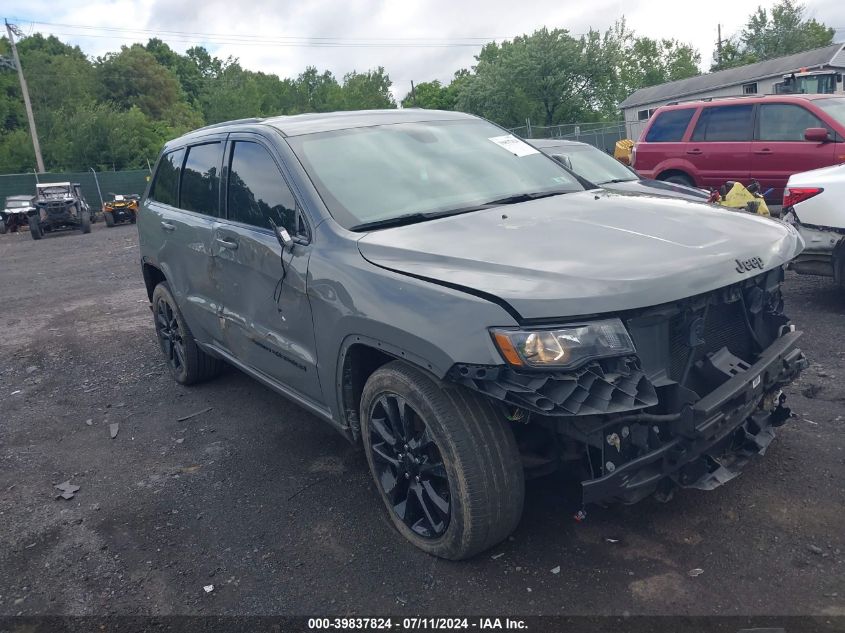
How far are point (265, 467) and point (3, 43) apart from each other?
75359 mm

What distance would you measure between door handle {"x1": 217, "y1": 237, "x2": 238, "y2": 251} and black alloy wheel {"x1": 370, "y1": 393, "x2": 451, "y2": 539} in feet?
4.78

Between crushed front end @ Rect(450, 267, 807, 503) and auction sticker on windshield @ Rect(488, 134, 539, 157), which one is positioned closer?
crushed front end @ Rect(450, 267, 807, 503)

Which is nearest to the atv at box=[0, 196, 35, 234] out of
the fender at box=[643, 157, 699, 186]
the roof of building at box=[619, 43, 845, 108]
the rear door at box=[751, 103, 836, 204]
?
the fender at box=[643, 157, 699, 186]

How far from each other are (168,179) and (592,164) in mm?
5188

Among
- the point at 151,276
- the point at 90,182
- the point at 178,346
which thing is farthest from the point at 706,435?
the point at 90,182

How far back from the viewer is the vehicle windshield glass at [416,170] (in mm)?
3486

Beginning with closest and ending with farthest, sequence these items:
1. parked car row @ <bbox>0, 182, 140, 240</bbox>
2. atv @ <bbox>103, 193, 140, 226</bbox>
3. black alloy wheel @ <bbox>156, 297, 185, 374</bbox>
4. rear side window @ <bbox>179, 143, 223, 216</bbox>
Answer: rear side window @ <bbox>179, 143, 223, 216</bbox>
black alloy wheel @ <bbox>156, 297, 185, 374</bbox>
parked car row @ <bbox>0, 182, 140, 240</bbox>
atv @ <bbox>103, 193, 140, 226</bbox>

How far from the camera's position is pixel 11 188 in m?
30.9

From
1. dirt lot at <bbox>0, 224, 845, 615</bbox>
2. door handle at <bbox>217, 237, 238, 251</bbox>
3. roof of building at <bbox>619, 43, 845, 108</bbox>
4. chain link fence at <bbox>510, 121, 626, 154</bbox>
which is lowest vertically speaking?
dirt lot at <bbox>0, 224, 845, 615</bbox>

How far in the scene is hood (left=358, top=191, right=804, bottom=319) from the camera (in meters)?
2.55

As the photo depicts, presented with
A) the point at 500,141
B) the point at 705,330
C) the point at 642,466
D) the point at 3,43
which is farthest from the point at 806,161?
the point at 3,43

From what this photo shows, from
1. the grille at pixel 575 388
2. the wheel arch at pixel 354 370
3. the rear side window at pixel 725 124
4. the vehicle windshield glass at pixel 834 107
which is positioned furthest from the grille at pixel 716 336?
the rear side window at pixel 725 124

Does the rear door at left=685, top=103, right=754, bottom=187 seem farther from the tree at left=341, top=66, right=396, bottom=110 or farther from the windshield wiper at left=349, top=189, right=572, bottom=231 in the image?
the tree at left=341, top=66, right=396, bottom=110

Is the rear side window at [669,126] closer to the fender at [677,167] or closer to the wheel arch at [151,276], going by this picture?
the fender at [677,167]
